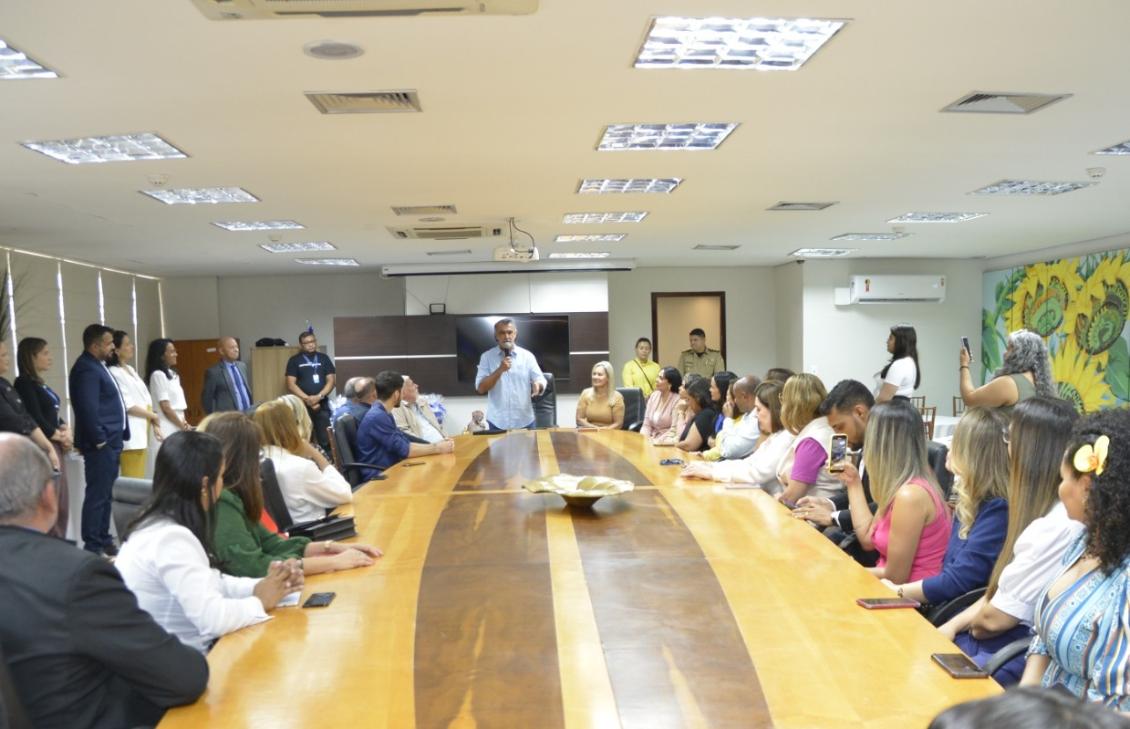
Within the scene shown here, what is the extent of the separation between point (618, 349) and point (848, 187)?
6.11 metres

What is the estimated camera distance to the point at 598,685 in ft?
5.01

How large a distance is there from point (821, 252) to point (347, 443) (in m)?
7.11

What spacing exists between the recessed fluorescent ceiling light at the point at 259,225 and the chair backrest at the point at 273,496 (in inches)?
162

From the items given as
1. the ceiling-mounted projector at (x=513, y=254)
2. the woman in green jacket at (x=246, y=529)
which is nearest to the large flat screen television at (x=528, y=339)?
the ceiling-mounted projector at (x=513, y=254)

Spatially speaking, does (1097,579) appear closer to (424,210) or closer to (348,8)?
(348,8)

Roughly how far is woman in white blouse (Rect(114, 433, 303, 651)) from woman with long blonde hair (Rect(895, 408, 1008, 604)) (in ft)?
6.13

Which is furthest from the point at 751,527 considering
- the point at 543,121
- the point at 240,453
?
the point at 543,121

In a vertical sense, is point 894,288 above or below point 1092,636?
above

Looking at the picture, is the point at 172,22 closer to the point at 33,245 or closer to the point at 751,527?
the point at 751,527

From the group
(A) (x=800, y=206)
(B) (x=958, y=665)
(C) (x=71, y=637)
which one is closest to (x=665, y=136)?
(A) (x=800, y=206)

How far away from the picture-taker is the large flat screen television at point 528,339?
10.1 m

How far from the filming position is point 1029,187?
5961 millimetres

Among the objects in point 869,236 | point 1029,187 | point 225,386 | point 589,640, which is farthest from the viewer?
point 869,236

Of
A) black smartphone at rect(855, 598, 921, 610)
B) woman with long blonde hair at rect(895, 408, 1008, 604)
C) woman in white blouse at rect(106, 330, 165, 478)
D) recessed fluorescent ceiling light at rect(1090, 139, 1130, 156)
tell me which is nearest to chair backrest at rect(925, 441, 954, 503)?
woman with long blonde hair at rect(895, 408, 1008, 604)
